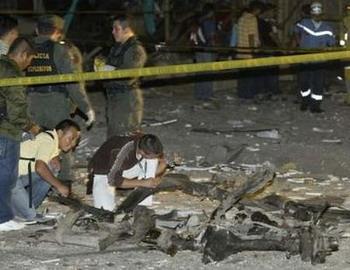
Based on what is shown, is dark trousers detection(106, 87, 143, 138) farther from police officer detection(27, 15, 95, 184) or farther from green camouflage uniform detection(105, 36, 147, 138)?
police officer detection(27, 15, 95, 184)

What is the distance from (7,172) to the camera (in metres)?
8.18

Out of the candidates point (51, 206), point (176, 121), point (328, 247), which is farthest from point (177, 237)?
point (176, 121)

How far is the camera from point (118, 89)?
10.6 metres

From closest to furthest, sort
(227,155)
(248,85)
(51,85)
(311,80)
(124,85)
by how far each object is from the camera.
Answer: (51,85) < (124,85) < (227,155) < (311,80) < (248,85)

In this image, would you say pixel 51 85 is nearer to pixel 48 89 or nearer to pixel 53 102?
pixel 48 89

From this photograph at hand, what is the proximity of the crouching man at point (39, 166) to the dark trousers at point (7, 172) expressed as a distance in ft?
0.63

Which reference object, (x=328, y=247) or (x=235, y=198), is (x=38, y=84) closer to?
(x=235, y=198)

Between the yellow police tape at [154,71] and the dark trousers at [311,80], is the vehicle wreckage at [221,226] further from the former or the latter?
the dark trousers at [311,80]

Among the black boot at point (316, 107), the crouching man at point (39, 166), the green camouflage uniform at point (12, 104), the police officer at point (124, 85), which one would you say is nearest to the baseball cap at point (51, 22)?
the police officer at point (124, 85)

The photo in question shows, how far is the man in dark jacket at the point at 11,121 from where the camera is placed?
805cm

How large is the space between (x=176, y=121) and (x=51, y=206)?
544 centimetres

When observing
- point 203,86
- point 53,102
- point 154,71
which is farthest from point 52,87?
point 203,86

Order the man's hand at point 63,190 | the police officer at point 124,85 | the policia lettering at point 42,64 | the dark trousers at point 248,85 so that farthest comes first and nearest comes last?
the dark trousers at point 248,85 < the police officer at point 124,85 < the policia lettering at point 42,64 < the man's hand at point 63,190

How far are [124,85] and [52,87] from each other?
1.05m
